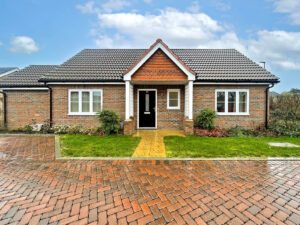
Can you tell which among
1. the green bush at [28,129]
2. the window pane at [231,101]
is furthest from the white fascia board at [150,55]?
the green bush at [28,129]

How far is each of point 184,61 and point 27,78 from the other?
12260 mm

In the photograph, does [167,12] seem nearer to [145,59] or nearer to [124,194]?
[145,59]

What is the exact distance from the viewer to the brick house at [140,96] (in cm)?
1031

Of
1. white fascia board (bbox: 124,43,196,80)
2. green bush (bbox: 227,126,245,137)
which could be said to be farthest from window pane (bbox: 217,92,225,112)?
white fascia board (bbox: 124,43,196,80)

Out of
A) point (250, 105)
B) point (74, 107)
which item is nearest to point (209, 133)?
point (250, 105)

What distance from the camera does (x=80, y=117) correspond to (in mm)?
10609

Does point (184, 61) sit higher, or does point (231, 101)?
point (184, 61)

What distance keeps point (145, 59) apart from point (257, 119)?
333 inches

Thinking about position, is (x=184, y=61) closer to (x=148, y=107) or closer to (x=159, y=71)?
(x=159, y=71)

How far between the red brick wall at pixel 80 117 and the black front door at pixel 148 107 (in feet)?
4.30

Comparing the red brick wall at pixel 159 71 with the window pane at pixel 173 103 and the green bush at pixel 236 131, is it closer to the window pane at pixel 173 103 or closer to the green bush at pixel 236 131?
the window pane at pixel 173 103

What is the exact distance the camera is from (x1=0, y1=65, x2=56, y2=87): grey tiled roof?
1121 centimetres

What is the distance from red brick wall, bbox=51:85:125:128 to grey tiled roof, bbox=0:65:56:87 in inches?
79.8

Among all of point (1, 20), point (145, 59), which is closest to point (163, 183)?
point (145, 59)
